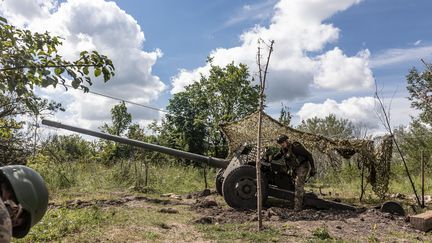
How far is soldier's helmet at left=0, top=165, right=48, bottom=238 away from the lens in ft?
A: 7.07

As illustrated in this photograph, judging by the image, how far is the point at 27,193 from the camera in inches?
86.0

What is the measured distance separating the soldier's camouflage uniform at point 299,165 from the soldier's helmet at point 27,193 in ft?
25.8

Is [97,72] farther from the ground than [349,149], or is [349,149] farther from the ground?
[349,149]

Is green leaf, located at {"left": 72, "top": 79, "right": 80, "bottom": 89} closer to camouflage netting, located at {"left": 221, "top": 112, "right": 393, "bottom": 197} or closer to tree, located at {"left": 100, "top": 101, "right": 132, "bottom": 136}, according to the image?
camouflage netting, located at {"left": 221, "top": 112, "right": 393, "bottom": 197}

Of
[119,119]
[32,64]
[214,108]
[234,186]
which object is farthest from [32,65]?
[119,119]

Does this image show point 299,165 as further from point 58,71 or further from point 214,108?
point 214,108

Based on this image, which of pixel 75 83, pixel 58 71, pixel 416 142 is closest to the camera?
pixel 75 83

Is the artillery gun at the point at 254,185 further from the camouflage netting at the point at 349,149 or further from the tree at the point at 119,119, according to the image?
the tree at the point at 119,119

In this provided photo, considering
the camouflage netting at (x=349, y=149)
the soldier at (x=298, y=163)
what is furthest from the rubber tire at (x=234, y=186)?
the camouflage netting at (x=349, y=149)

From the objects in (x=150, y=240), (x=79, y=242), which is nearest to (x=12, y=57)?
(x=79, y=242)

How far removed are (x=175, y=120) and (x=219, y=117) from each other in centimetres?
604

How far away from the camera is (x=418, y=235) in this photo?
7312mm

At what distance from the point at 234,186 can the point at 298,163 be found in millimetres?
1598

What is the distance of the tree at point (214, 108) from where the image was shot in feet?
95.5
